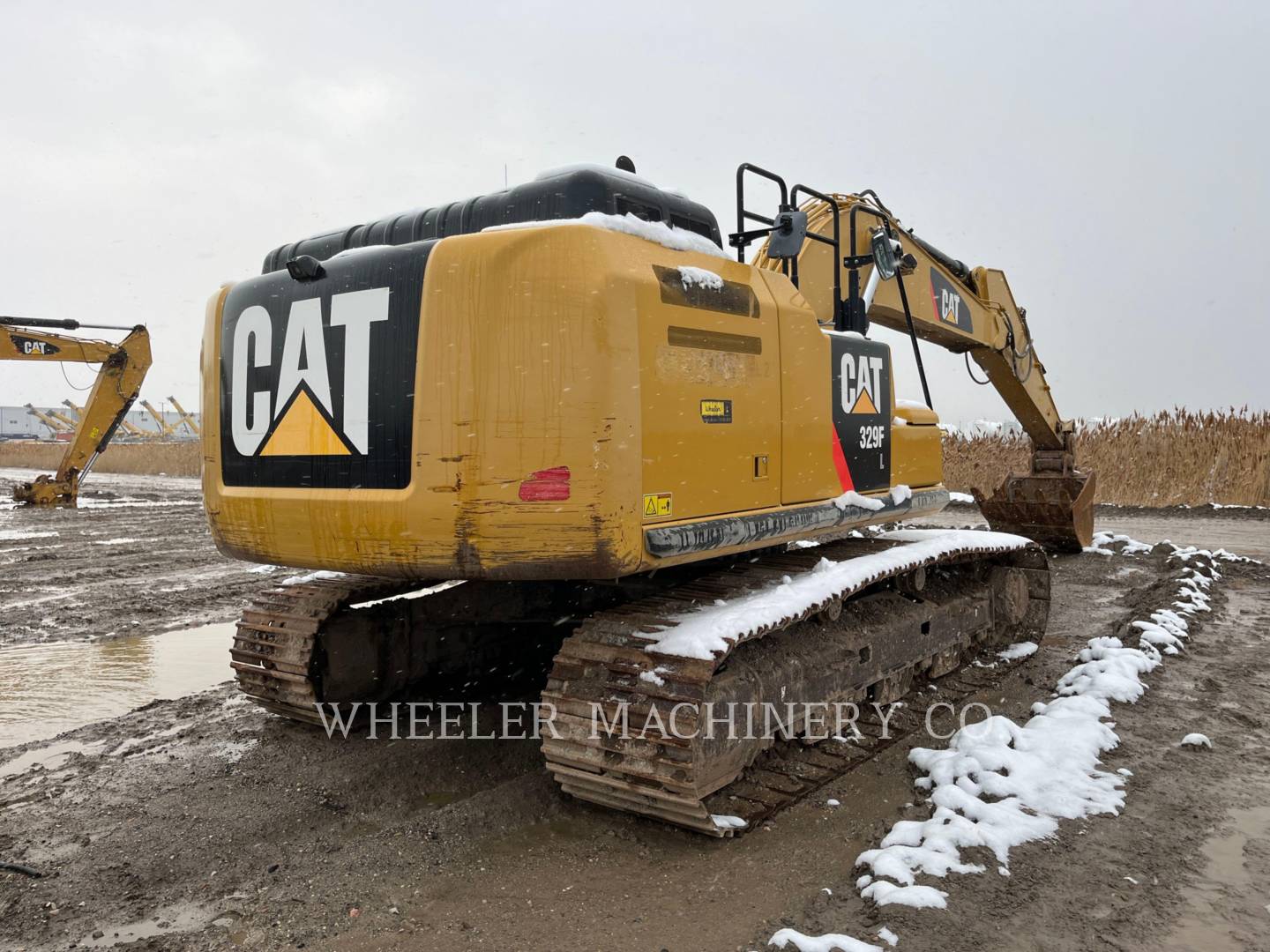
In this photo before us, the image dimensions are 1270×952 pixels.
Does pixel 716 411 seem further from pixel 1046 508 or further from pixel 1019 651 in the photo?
pixel 1046 508

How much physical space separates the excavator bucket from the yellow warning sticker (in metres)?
7.62

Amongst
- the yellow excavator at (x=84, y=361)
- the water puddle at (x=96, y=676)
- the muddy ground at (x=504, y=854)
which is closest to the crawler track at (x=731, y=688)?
the muddy ground at (x=504, y=854)

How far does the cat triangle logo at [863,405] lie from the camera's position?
455 centimetres

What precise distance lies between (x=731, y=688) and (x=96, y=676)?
14.7 ft

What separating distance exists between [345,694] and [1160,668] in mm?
4692

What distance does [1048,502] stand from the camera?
33.3 ft

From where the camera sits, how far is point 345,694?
4.59 m

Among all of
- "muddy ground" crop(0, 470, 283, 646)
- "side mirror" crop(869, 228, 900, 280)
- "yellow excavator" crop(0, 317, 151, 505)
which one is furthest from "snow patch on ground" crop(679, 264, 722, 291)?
"yellow excavator" crop(0, 317, 151, 505)

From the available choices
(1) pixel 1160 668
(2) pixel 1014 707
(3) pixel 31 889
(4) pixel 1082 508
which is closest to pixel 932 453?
(2) pixel 1014 707

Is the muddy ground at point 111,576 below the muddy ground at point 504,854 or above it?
above

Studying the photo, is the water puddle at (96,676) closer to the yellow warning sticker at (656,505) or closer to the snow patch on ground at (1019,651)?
the yellow warning sticker at (656,505)

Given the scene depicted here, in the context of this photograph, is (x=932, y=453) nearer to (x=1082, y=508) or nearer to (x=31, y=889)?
(x=31, y=889)

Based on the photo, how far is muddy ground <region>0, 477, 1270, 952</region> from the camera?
9.04 ft

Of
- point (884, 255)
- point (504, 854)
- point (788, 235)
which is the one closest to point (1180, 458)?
point (884, 255)
